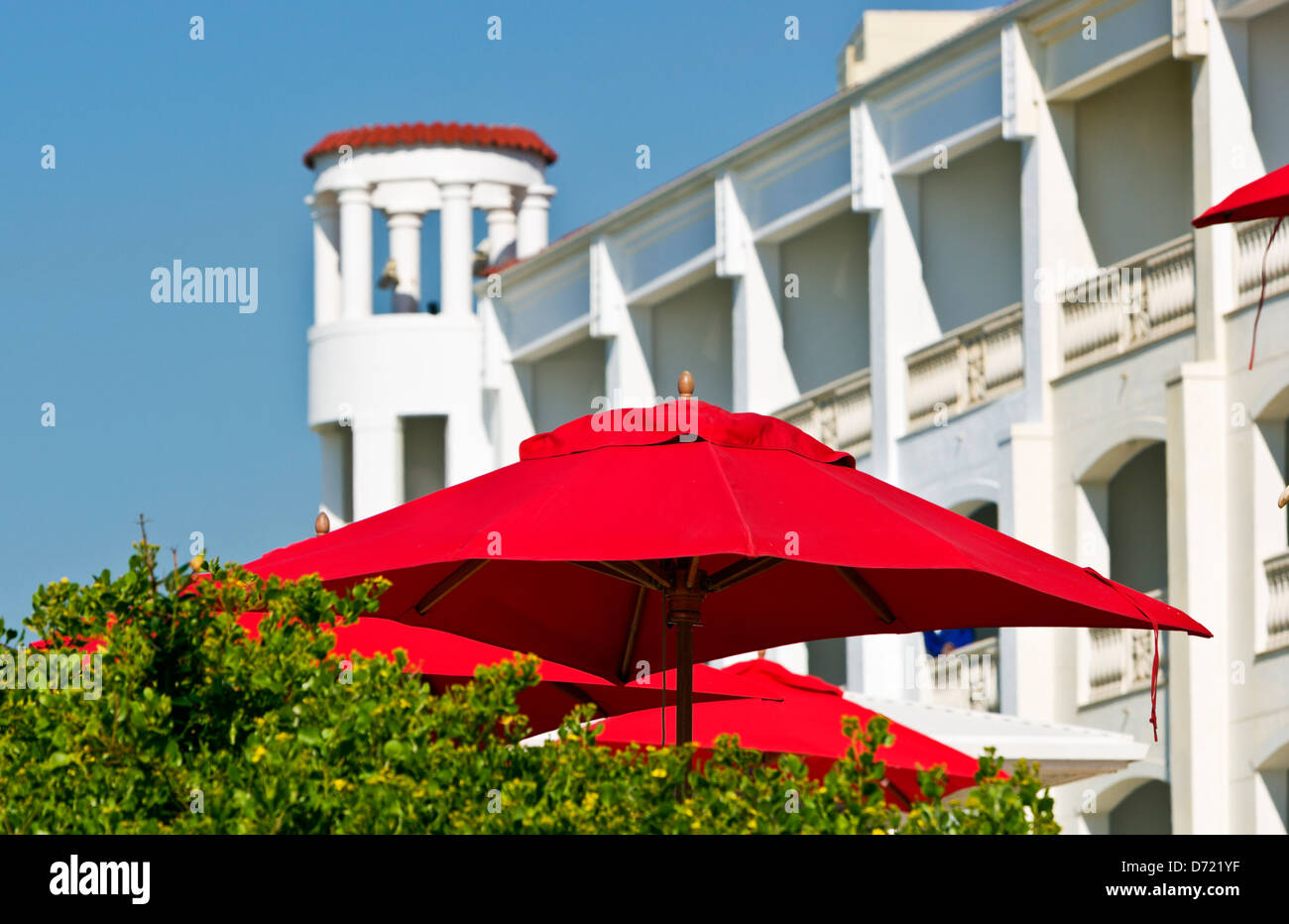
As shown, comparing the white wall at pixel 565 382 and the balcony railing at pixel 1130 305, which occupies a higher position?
the white wall at pixel 565 382

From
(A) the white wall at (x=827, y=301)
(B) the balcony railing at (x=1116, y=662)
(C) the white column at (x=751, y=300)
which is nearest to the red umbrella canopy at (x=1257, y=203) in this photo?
(B) the balcony railing at (x=1116, y=662)

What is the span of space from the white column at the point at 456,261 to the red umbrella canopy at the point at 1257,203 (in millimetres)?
28138

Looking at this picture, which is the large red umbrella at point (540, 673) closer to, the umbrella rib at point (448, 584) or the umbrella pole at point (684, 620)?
the umbrella rib at point (448, 584)

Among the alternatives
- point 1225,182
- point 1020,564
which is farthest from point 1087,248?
point 1020,564

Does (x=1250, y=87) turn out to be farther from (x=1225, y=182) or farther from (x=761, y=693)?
(x=761, y=693)

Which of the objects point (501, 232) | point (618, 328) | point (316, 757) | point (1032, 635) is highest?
point (501, 232)

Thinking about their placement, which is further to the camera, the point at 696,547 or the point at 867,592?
the point at 867,592

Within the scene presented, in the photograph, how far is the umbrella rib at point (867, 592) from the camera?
9539mm

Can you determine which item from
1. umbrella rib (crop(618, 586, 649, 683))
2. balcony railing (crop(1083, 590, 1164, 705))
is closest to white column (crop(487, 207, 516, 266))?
balcony railing (crop(1083, 590, 1164, 705))

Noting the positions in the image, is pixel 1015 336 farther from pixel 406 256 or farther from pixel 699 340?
pixel 406 256

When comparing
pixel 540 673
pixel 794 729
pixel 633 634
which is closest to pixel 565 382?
pixel 794 729

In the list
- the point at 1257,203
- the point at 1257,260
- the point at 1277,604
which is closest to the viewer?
the point at 1257,203

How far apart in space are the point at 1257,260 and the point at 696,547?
1481cm

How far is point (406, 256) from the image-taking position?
123ft
